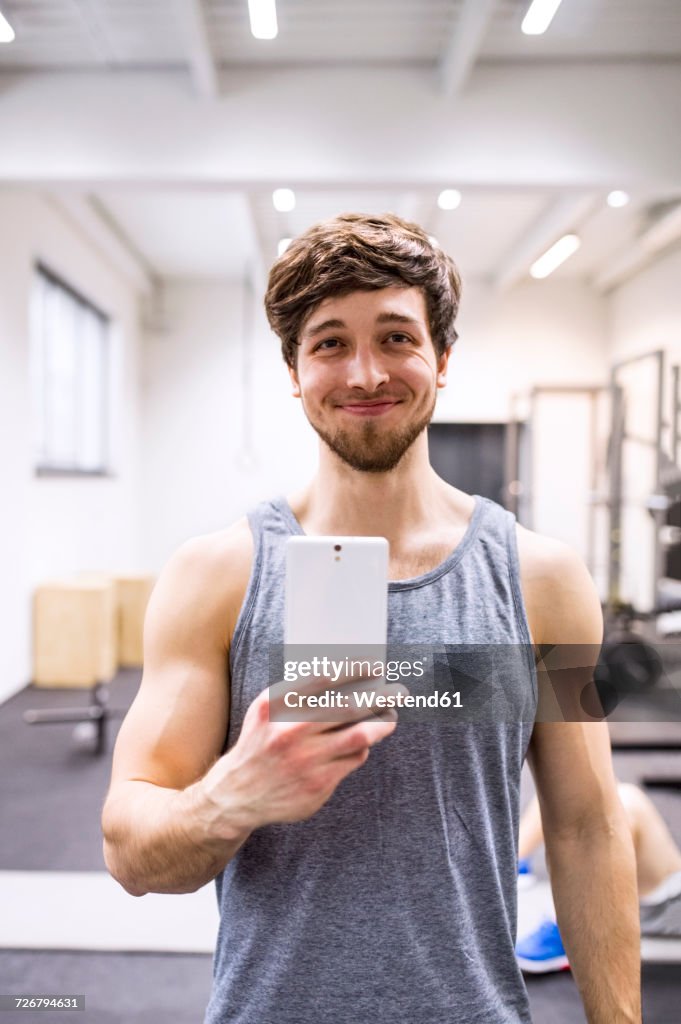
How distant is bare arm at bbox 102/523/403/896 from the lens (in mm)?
364

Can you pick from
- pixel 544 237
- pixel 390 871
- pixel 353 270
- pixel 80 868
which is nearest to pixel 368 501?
pixel 353 270

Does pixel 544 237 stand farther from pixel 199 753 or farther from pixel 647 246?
pixel 199 753

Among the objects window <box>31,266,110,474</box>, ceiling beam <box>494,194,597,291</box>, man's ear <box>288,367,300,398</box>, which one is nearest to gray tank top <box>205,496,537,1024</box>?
man's ear <box>288,367,300,398</box>

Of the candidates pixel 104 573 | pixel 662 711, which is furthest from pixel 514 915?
pixel 104 573

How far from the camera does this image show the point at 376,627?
37 centimetres

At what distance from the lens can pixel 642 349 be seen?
0.80 m

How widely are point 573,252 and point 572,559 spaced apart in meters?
0.52

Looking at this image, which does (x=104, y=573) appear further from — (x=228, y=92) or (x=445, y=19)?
(x=445, y=19)

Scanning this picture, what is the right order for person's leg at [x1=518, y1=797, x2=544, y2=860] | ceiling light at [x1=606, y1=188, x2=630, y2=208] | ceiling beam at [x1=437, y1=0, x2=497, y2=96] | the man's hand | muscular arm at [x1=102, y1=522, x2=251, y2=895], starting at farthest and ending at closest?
person's leg at [x1=518, y1=797, x2=544, y2=860] < ceiling light at [x1=606, y1=188, x2=630, y2=208] < ceiling beam at [x1=437, y1=0, x2=497, y2=96] < muscular arm at [x1=102, y1=522, x2=251, y2=895] < the man's hand

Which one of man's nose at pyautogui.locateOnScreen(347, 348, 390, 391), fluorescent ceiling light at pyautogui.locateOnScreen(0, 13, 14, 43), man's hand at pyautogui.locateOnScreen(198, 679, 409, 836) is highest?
fluorescent ceiling light at pyautogui.locateOnScreen(0, 13, 14, 43)

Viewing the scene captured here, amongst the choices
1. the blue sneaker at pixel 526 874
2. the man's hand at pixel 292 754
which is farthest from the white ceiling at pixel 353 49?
the blue sneaker at pixel 526 874

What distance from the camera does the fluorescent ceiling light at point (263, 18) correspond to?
584 mm

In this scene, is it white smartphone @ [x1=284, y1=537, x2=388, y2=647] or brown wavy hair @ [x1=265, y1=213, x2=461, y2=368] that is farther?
brown wavy hair @ [x1=265, y1=213, x2=461, y2=368]

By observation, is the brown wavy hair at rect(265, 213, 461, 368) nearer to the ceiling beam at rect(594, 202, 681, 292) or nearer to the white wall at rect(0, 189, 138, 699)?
the ceiling beam at rect(594, 202, 681, 292)
